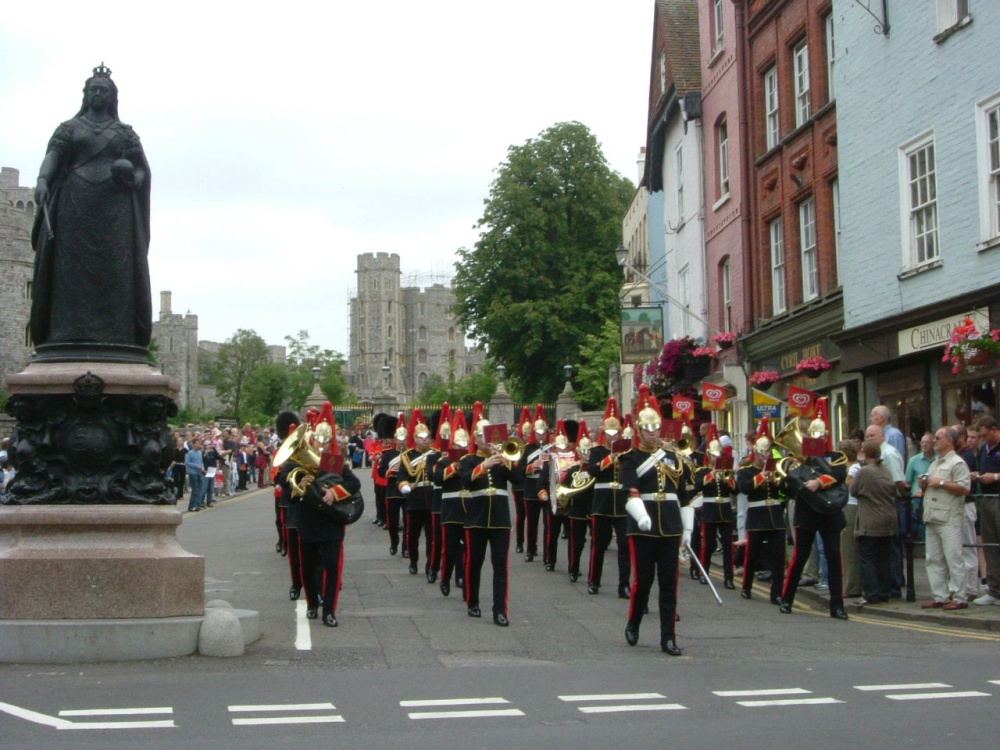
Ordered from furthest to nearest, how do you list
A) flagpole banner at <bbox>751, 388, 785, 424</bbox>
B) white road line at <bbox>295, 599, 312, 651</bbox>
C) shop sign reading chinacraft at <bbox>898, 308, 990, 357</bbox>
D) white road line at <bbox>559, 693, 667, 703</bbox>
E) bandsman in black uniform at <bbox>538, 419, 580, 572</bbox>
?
flagpole banner at <bbox>751, 388, 785, 424</bbox>, shop sign reading chinacraft at <bbox>898, 308, 990, 357</bbox>, bandsman in black uniform at <bbox>538, 419, 580, 572</bbox>, white road line at <bbox>295, 599, 312, 651</bbox>, white road line at <bbox>559, 693, 667, 703</bbox>

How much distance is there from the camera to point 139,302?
39.6ft

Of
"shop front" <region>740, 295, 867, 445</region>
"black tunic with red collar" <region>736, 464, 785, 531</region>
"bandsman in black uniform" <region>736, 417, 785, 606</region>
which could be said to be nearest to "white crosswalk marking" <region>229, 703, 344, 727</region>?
"bandsman in black uniform" <region>736, 417, 785, 606</region>

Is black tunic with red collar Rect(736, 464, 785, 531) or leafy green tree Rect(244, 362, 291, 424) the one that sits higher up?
leafy green tree Rect(244, 362, 291, 424)

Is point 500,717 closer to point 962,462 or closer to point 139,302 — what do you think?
point 139,302

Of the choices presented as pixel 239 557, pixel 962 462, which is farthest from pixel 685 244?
pixel 962 462

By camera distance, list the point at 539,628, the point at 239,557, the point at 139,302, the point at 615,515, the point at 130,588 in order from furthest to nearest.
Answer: the point at 239,557
the point at 615,515
the point at 539,628
the point at 139,302
the point at 130,588

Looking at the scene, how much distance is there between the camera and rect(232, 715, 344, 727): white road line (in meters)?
8.40

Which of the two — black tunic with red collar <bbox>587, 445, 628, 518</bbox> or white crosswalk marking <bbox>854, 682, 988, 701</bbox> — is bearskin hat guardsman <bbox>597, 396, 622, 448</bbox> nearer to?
black tunic with red collar <bbox>587, 445, 628, 518</bbox>

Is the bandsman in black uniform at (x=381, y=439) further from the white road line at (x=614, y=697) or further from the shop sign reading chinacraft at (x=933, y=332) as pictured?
the white road line at (x=614, y=697)

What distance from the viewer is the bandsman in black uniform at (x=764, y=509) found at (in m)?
15.5

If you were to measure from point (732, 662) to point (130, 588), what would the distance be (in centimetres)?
473

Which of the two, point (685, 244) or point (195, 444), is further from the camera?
point (685, 244)

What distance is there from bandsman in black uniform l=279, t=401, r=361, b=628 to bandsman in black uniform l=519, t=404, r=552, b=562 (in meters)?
7.15

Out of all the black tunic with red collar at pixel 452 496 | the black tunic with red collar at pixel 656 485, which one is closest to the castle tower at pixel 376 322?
the black tunic with red collar at pixel 452 496
